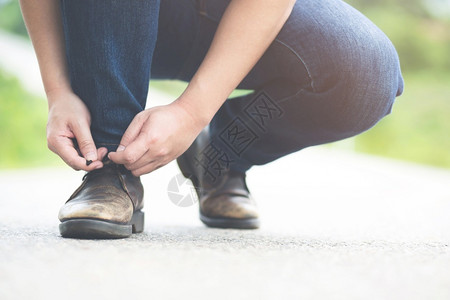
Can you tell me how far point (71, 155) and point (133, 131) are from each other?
110 millimetres

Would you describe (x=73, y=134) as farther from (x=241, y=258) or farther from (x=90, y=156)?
(x=241, y=258)

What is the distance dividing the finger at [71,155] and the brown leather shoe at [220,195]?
1.35ft

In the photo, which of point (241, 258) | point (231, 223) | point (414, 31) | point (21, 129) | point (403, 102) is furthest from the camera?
point (414, 31)

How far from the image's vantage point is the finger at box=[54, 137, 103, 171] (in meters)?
0.87

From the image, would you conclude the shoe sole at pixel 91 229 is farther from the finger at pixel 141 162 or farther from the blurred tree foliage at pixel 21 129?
the blurred tree foliage at pixel 21 129

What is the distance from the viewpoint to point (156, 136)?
0.83m


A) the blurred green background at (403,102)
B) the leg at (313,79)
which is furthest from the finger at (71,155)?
the blurred green background at (403,102)

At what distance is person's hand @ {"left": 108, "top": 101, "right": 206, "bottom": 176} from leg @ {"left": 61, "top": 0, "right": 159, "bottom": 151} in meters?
0.06

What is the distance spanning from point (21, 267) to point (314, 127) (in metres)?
0.69

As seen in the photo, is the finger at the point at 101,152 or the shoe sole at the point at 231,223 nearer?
the finger at the point at 101,152

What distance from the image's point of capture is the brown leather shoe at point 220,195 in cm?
122

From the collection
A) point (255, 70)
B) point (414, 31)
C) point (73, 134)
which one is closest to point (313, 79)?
point (255, 70)

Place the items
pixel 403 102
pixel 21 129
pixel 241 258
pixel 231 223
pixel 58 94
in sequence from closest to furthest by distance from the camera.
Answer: pixel 241 258 → pixel 58 94 → pixel 231 223 → pixel 21 129 → pixel 403 102

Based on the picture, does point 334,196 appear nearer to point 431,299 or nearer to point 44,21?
point 44,21
